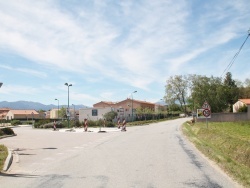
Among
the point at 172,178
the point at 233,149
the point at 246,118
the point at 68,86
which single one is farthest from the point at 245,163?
the point at 68,86

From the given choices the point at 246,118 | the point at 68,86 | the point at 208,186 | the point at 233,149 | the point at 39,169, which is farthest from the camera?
the point at 68,86

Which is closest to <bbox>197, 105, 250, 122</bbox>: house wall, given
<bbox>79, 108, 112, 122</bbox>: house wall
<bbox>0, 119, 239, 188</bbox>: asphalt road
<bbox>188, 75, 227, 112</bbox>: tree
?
<bbox>188, 75, 227, 112</bbox>: tree

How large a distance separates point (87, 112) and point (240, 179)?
240 ft

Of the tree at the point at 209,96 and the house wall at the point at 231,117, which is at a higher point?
the tree at the point at 209,96

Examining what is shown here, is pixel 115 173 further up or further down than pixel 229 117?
further down

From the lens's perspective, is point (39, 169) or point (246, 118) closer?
point (39, 169)

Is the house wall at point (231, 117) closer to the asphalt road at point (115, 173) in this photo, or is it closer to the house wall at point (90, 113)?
the house wall at point (90, 113)

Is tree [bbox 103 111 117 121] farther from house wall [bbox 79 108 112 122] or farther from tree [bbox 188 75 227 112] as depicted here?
tree [bbox 188 75 227 112]

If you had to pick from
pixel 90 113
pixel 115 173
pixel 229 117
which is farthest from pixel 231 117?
pixel 115 173

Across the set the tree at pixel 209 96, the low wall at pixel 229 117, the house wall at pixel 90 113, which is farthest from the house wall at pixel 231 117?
the house wall at pixel 90 113

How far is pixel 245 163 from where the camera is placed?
12969 mm

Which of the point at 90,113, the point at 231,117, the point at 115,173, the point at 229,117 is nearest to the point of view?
the point at 115,173

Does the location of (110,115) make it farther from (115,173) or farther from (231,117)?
(115,173)

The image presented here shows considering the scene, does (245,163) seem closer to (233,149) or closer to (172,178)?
(233,149)
